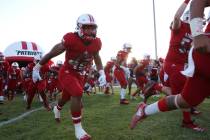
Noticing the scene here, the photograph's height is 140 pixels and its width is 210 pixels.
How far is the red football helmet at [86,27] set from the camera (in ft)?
18.7

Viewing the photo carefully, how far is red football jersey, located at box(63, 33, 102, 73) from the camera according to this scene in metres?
5.83

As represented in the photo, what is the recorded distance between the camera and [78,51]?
5938mm

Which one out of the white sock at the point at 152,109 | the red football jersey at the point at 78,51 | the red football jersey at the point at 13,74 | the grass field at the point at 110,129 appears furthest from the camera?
the red football jersey at the point at 13,74

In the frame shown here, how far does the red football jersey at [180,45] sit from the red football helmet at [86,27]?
54.9 inches

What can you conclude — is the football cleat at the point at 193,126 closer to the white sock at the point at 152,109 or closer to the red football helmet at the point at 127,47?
the white sock at the point at 152,109

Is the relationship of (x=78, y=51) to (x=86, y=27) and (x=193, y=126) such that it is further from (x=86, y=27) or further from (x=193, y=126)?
(x=193, y=126)

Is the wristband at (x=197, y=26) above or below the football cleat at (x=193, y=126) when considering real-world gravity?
above

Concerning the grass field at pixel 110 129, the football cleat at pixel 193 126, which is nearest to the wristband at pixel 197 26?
the grass field at pixel 110 129

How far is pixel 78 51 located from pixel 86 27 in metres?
0.42

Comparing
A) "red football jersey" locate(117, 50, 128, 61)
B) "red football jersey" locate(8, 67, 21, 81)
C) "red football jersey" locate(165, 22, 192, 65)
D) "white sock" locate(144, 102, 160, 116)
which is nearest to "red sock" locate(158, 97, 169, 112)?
"white sock" locate(144, 102, 160, 116)

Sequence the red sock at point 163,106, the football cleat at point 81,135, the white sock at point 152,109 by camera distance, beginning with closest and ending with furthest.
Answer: the red sock at point 163,106
the white sock at point 152,109
the football cleat at point 81,135

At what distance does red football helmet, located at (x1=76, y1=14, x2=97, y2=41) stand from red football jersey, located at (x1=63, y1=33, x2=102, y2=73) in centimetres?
13

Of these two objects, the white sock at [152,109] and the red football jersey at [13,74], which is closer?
the white sock at [152,109]

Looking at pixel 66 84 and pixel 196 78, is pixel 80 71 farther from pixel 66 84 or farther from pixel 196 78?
pixel 196 78
